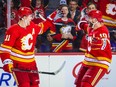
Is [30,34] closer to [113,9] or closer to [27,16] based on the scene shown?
[27,16]

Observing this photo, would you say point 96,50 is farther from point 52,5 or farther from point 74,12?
point 52,5

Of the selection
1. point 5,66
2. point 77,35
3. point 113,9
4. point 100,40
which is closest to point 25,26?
point 5,66

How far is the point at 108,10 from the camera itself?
966cm

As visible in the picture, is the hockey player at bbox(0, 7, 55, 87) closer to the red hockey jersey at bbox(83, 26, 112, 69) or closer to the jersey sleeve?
the jersey sleeve

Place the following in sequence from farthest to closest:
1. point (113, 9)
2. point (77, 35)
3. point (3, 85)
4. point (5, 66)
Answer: point (113, 9)
point (77, 35)
point (3, 85)
point (5, 66)

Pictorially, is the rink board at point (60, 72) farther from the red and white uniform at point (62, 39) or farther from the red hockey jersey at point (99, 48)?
the red hockey jersey at point (99, 48)

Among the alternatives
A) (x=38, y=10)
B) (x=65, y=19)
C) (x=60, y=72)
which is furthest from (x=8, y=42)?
(x=38, y=10)

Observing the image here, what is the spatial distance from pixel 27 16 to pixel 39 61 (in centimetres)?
143

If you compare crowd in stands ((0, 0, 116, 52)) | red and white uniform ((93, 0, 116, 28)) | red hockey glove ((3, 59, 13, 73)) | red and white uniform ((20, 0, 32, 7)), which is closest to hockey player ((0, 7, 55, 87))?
red hockey glove ((3, 59, 13, 73))

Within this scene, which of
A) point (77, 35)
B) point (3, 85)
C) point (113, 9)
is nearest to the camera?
point (3, 85)

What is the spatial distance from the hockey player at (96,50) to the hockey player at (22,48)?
791 millimetres

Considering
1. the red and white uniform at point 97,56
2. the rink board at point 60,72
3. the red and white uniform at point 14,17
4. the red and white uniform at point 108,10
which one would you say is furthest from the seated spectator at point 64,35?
the red and white uniform at point 97,56

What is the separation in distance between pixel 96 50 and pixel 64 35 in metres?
1.59

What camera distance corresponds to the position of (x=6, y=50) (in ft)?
23.0
